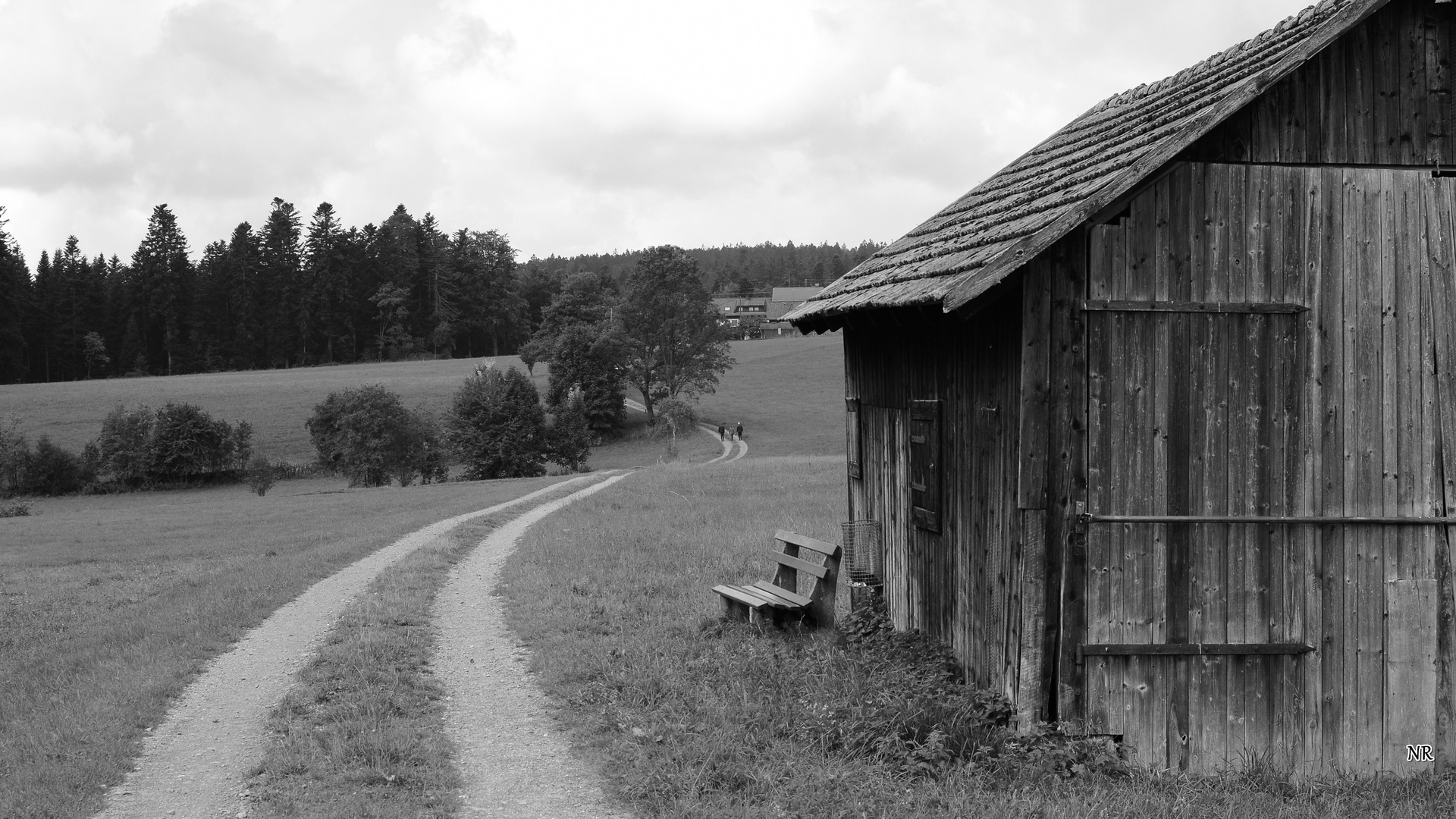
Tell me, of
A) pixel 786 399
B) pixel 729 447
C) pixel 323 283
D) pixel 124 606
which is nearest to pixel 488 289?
pixel 323 283

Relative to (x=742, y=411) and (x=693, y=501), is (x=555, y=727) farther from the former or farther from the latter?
(x=742, y=411)

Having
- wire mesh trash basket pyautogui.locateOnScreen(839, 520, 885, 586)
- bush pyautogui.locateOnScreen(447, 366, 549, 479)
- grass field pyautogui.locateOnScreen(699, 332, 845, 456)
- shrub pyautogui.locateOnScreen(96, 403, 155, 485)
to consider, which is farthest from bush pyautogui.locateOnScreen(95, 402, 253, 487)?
wire mesh trash basket pyautogui.locateOnScreen(839, 520, 885, 586)

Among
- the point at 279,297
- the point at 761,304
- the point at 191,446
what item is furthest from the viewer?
the point at 761,304

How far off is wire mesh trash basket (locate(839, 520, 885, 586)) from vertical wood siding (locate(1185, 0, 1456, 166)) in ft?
18.7

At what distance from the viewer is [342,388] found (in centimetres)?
8150

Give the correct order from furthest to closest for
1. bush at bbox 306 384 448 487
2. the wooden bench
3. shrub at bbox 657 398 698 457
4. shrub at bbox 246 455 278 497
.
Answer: shrub at bbox 657 398 698 457, bush at bbox 306 384 448 487, shrub at bbox 246 455 278 497, the wooden bench

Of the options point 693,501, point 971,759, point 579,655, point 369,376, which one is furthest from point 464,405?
point 971,759

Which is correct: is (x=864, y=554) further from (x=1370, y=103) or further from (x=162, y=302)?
(x=162, y=302)

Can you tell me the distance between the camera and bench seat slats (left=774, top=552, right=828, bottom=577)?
1105 centimetres

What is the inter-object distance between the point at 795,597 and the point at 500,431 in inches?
2075

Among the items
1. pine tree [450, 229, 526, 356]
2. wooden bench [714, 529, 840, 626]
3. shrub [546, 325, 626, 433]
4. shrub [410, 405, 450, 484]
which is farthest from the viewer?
pine tree [450, 229, 526, 356]

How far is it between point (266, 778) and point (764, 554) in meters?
10.6

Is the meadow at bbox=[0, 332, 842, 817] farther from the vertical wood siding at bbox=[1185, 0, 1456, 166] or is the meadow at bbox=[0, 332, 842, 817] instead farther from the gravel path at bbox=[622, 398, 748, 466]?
the vertical wood siding at bbox=[1185, 0, 1456, 166]

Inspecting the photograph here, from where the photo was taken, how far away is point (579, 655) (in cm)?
1072
